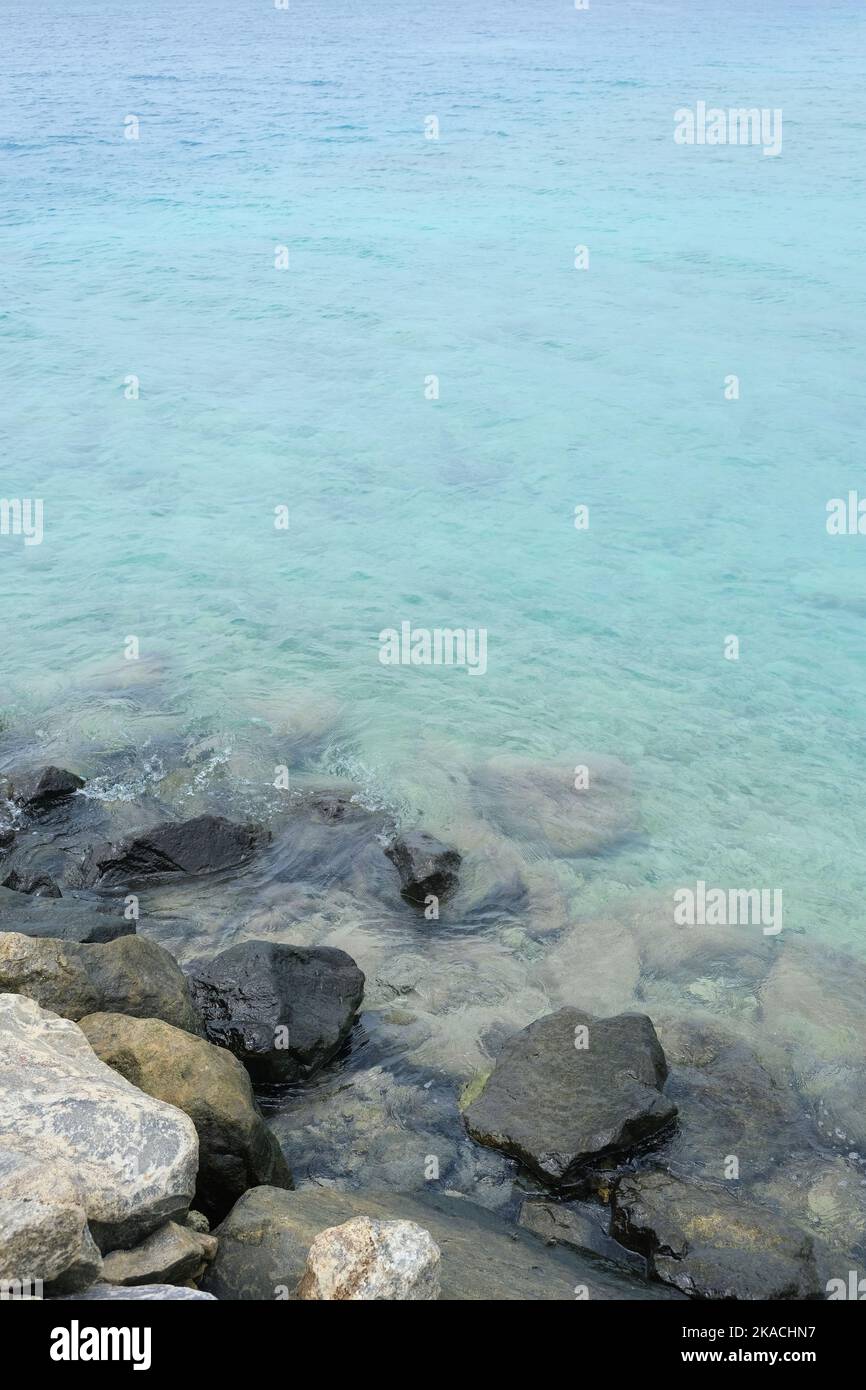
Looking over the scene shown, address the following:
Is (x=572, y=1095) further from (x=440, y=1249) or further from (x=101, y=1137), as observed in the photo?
(x=101, y=1137)

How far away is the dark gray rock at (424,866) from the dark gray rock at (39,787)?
2900 mm

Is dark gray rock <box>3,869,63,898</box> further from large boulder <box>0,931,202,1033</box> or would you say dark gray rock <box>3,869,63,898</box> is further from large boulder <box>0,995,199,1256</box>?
large boulder <box>0,995,199,1256</box>

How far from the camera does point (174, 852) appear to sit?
9211 millimetres

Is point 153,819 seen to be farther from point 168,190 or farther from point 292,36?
point 292,36

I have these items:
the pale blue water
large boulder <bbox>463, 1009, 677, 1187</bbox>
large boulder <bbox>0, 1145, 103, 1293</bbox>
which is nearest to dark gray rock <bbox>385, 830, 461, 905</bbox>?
the pale blue water

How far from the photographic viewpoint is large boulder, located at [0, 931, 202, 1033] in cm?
650

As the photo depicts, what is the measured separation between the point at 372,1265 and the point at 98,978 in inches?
106

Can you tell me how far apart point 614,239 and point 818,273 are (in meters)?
4.79

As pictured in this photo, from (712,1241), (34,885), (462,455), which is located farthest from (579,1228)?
(462,455)

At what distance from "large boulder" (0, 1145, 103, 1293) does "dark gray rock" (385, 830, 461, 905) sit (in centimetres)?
466

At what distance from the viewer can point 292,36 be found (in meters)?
58.0

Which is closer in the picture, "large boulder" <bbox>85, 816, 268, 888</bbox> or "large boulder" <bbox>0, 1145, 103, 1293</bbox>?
"large boulder" <bbox>0, 1145, 103, 1293</bbox>

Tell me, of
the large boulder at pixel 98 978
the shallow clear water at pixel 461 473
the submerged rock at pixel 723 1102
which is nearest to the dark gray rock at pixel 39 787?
the shallow clear water at pixel 461 473

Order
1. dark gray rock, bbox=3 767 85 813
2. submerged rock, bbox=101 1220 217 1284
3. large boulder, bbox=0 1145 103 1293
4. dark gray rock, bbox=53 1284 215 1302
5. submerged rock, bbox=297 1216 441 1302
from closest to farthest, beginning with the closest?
large boulder, bbox=0 1145 103 1293 < dark gray rock, bbox=53 1284 215 1302 < submerged rock, bbox=297 1216 441 1302 < submerged rock, bbox=101 1220 217 1284 < dark gray rock, bbox=3 767 85 813
